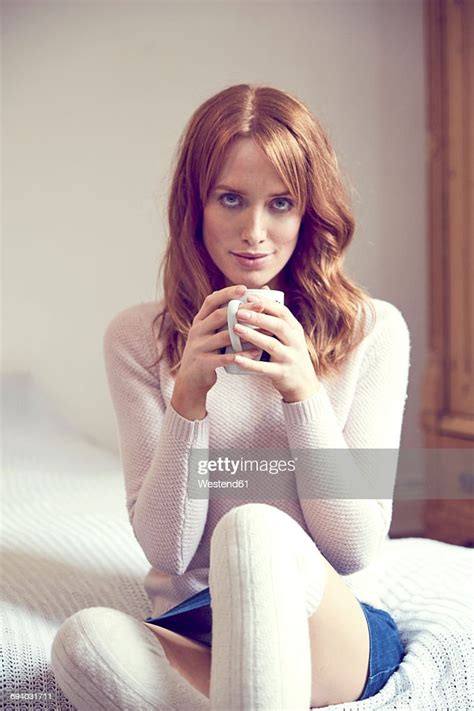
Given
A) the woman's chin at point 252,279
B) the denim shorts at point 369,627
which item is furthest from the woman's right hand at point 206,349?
the denim shorts at point 369,627

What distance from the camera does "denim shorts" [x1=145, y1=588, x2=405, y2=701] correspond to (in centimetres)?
89

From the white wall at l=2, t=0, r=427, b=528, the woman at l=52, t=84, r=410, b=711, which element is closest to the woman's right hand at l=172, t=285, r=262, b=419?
the woman at l=52, t=84, r=410, b=711

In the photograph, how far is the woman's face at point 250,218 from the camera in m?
1.04

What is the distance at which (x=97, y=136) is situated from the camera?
239 cm

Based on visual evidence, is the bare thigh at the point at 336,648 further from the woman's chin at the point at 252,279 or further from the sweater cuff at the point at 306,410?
the woman's chin at the point at 252,279

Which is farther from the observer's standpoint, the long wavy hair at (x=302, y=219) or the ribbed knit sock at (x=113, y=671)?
the long wavy hair at (x=302, y=219)

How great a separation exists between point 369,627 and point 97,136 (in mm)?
1824

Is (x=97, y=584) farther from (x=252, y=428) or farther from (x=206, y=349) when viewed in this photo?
(x=206, y=349)

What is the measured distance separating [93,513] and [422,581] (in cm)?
68

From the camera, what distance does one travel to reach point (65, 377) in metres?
2.45

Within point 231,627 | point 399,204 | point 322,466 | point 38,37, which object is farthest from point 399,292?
point 231,627

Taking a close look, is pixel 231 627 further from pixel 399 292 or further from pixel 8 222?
pixel 399 292

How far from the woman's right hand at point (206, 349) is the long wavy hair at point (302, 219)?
0.51 ft

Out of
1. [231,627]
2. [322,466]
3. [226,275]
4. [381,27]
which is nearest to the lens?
[231,627]
